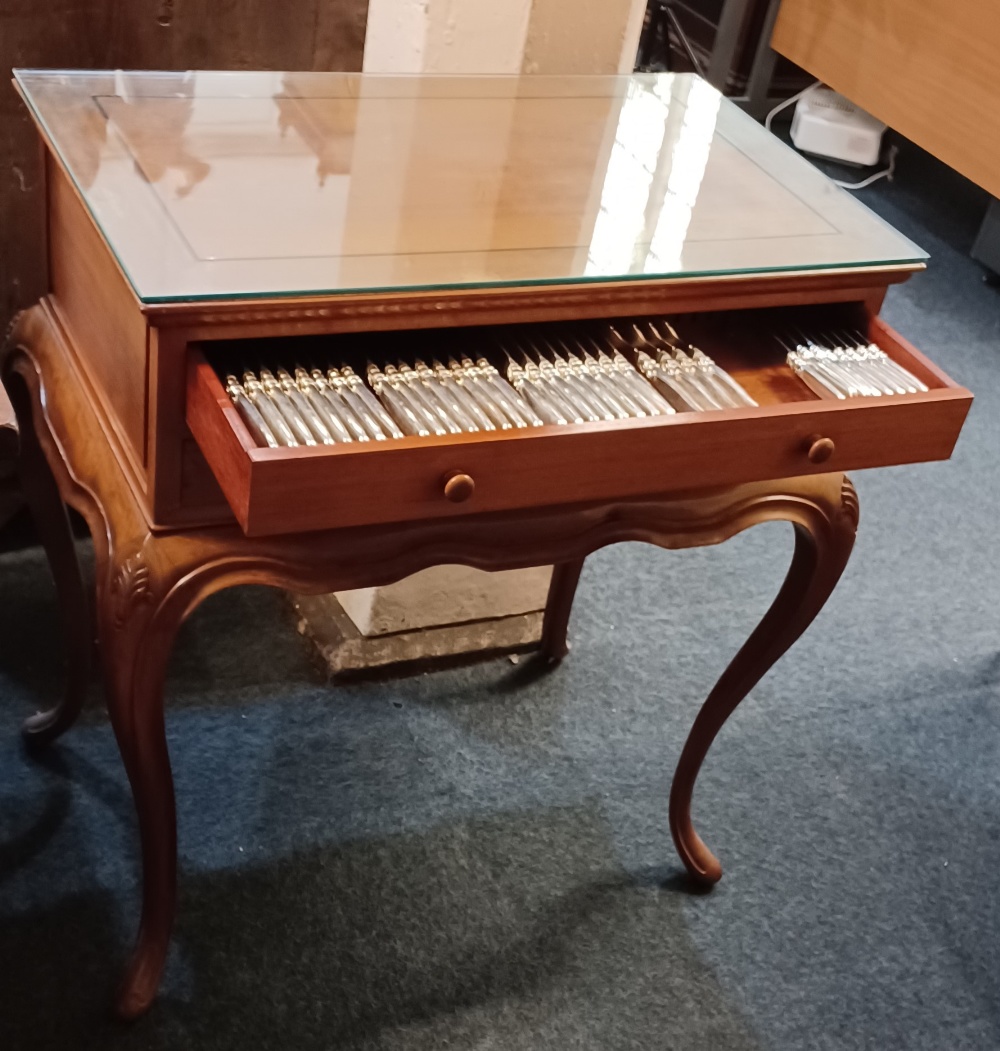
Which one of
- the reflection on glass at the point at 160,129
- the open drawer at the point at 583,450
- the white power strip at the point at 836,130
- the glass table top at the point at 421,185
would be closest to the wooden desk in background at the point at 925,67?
the white power strip at the point at 836,130

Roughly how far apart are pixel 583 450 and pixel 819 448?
0.65ft

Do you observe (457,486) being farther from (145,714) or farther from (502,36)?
(502,36)

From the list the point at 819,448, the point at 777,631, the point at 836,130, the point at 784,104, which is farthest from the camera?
the point at 784,104

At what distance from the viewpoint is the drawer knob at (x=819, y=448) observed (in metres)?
0.99

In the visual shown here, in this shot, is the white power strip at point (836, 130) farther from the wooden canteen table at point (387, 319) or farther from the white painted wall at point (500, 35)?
the wooden canteen table at point (387, 319)

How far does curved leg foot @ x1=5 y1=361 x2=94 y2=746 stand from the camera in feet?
3.95

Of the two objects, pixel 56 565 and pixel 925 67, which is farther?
pixel 925 67

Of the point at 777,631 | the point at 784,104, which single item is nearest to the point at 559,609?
the point at 777,631

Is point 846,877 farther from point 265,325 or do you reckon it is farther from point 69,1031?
point 265,325

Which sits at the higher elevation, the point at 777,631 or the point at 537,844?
the point at 777,631

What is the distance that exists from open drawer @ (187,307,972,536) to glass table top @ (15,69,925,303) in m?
0.08

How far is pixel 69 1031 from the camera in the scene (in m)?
1.19

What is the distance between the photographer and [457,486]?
88 centimetres

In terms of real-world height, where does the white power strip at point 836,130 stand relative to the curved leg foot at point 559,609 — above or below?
above
